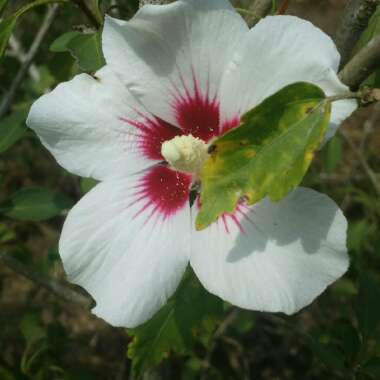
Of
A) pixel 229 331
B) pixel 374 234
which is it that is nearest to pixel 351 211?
pixel 229 331

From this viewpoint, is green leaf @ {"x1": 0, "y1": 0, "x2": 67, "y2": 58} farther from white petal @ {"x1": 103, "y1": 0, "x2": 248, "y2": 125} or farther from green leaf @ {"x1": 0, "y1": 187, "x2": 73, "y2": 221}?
green leaf @ {"x1": 0, "y1": 187, "x2": 73, "y2": 221}

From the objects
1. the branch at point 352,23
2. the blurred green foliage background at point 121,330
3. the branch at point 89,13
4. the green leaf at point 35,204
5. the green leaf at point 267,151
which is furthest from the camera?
the green leaf at point 35,204

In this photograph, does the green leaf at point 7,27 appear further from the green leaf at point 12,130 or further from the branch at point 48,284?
the branch at point 48,284

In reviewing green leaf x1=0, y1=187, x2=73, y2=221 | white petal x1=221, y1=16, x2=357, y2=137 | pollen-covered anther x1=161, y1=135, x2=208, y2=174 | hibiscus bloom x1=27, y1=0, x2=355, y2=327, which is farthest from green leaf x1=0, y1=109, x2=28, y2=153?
white petal x1=221, y1=16, x2=357, y2=137

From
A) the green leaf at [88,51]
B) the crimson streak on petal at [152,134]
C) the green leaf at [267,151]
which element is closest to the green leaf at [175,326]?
the crimson streak on petal at [152,134]

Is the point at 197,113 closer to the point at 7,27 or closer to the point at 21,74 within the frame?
the point at 7,27

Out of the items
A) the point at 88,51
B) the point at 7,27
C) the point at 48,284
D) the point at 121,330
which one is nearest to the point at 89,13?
the point at 88,51

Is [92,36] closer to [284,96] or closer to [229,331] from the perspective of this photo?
[284,96]
